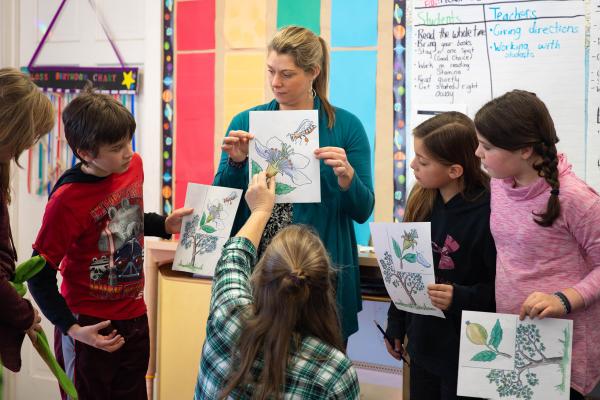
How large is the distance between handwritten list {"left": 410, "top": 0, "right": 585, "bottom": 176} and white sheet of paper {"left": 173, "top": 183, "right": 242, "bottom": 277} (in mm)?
1311

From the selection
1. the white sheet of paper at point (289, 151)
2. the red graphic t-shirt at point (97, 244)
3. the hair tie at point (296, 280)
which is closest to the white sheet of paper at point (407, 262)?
the white sheet of paper at point (289, 151)

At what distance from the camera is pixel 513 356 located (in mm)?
1487

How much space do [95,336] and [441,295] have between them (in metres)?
0.93

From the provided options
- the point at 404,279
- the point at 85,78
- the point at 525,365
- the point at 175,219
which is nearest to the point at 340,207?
the point at 404,279

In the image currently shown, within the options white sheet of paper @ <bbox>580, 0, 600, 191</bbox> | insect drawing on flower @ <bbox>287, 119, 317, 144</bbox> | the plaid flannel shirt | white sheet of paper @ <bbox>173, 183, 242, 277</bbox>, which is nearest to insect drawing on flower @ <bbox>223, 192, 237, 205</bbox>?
white sheet of paper @ <bbox>173, 183, 242, 277</bbox>

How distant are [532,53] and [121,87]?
208 cm

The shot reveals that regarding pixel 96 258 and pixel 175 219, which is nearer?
pixel 96 258

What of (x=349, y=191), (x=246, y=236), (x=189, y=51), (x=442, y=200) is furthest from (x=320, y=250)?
(x=189, y=51)

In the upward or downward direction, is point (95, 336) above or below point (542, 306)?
below

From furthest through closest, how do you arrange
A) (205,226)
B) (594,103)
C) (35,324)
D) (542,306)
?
(594,103), (205,226), (35,324), (542,306)

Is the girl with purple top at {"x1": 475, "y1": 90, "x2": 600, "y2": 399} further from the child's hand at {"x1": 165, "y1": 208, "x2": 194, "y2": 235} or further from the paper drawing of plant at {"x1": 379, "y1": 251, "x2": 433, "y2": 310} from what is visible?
the child's hand at {"x1": 165, "y1": 208, "x2": 194, "y2": 235}

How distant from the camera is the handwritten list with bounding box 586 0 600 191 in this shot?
2.51 m

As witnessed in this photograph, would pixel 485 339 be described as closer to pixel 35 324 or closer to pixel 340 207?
pixel 340 207

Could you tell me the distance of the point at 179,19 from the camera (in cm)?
326
